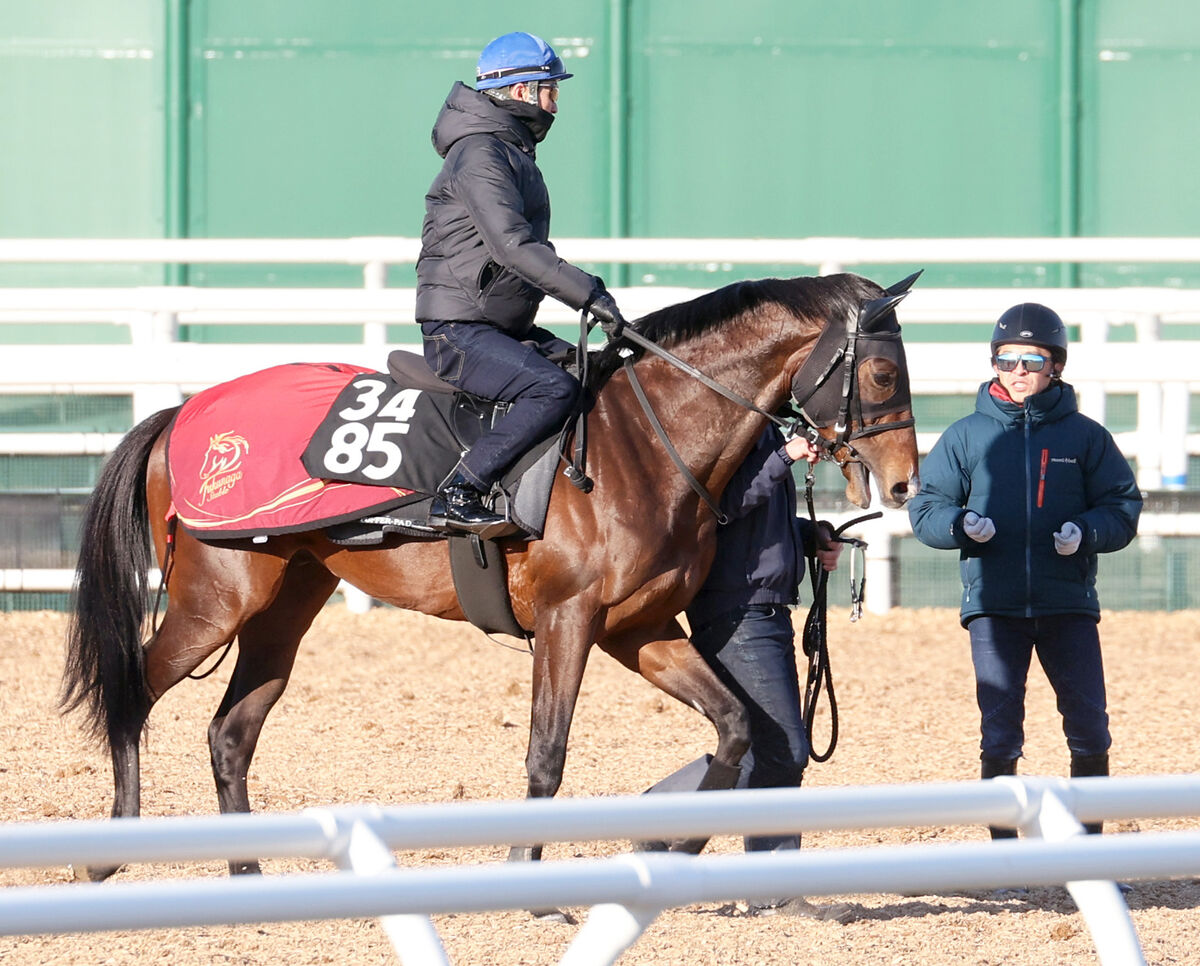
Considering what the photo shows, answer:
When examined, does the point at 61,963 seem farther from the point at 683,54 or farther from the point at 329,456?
the point at 683,54

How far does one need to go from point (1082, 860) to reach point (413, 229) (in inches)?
412

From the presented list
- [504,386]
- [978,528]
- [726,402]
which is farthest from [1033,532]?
[504,386]

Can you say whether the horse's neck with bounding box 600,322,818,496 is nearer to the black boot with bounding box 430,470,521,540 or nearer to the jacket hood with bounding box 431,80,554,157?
the black boot with bounding box 430,470,521,540

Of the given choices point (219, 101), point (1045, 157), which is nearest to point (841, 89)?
point (1045, 157)

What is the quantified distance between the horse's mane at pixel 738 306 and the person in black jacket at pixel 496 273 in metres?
0.21

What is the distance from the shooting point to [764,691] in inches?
189

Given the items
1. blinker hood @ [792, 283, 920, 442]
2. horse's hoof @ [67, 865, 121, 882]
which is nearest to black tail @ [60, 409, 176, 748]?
horse's hoof @ [67, 865, 121, 882]

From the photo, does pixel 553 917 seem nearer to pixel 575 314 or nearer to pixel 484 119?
pixel 484 119

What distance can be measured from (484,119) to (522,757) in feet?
8.52

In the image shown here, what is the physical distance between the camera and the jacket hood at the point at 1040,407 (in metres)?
4.91

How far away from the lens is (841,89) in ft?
40.7

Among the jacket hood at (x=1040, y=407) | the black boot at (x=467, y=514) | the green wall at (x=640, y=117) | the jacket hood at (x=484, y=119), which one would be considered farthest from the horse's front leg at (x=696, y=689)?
the green wall at (x=640, y=117)

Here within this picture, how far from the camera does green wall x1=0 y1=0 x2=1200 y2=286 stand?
40.4 feet

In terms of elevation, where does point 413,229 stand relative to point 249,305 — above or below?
above
